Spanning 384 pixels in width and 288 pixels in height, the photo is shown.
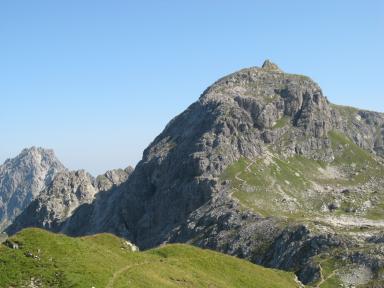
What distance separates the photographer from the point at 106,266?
62.8 metres

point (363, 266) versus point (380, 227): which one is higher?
point (380, 227)

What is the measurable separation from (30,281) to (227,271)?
3288cm

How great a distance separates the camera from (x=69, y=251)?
63625 millimetres

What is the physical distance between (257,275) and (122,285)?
1216 inches

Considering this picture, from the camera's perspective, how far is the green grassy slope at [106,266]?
57.2m

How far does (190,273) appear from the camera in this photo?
71750 millimetres

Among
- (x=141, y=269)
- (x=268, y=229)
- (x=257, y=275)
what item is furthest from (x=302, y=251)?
(x=141, y=269)

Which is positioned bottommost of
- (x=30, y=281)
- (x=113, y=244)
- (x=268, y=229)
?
(x=30, y=281)

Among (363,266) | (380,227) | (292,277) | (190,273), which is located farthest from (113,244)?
(380,227)

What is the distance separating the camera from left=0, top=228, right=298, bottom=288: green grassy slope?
57188 mm

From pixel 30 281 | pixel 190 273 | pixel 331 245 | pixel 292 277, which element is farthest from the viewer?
pixel 331 245

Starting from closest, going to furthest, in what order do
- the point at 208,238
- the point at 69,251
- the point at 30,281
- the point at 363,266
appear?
the point at 30,281, the point at 69,251, the point at 363,266, the point at 208,238

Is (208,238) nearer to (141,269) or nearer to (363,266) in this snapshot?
(363,266)

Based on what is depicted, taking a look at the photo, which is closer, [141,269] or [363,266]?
[141,269]
